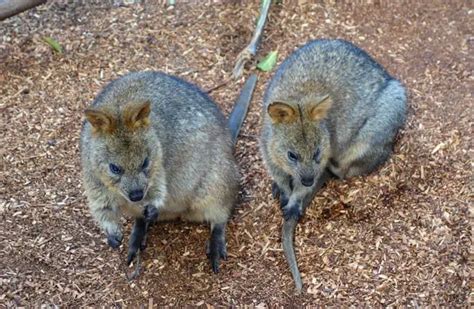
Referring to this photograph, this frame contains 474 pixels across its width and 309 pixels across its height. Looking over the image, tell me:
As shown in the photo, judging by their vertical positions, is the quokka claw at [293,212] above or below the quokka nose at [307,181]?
below

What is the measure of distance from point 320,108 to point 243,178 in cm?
104

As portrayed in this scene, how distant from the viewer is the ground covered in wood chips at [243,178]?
4.70 metres

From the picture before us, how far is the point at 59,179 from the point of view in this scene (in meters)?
5.41

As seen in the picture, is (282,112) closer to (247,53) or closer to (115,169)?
(115,169)

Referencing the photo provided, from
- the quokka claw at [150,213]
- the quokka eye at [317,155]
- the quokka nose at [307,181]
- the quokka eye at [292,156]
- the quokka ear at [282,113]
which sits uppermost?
the quokka ear at [282,113]

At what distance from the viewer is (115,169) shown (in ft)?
14.0

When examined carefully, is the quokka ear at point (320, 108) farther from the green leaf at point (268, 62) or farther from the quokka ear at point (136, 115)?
the green leaf at point (268, 62)

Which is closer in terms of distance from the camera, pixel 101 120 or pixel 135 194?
pixel 101 120

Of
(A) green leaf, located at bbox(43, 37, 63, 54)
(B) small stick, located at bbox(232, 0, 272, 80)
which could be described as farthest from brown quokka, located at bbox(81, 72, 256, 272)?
(A) green leaf, located at bbox(43, 37, 63, 54)

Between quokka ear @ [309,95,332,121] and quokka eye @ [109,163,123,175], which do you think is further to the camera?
quokka ear @ [309,95,332,121]

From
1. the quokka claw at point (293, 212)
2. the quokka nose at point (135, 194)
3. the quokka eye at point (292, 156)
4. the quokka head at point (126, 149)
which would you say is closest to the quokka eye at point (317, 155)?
the quokka eye at point (292, 156)

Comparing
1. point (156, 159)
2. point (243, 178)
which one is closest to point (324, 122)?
point (243, 178)

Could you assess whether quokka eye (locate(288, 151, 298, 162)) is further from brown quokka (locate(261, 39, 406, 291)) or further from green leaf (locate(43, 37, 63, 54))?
green leaf (locate(43, 37, 63, 54))

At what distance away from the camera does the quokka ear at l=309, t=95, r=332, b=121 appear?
464 cm
